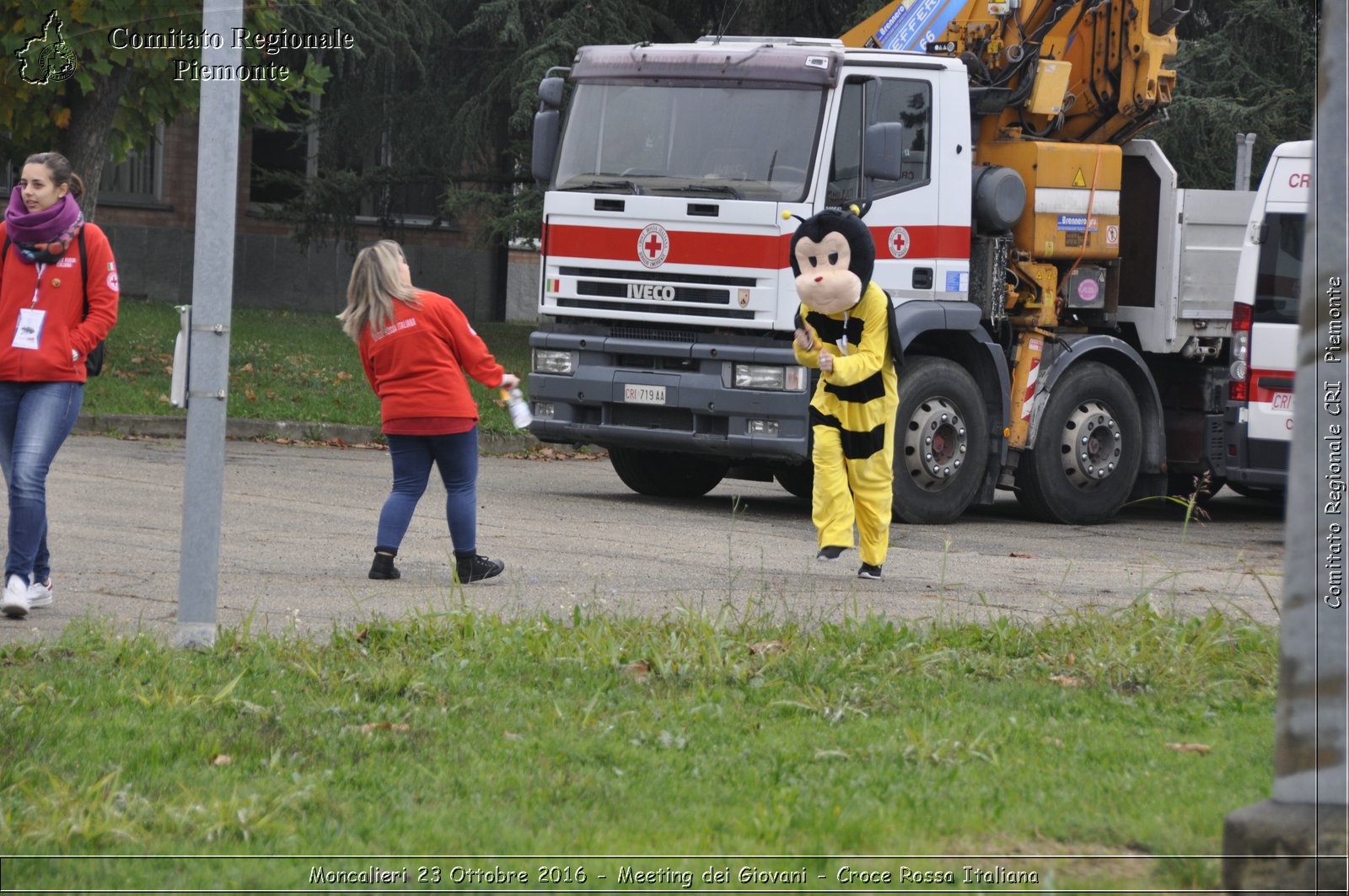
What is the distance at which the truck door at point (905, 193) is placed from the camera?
11781 mm

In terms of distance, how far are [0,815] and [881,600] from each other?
4.91 meters

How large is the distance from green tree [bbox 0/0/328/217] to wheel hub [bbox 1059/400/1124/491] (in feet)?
27.5

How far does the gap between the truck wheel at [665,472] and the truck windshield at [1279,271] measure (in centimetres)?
398

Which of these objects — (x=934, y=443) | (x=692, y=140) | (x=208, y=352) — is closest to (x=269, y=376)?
(x=692, y=140)

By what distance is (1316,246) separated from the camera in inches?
165

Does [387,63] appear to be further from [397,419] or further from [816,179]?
[397,419]

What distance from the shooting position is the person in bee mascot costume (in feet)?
30.9

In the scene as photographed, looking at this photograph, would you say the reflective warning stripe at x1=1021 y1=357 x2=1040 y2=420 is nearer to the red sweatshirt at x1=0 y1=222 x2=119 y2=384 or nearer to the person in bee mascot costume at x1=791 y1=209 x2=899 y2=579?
the person in bee mascot costume at x1=791 y1=209 x2=899 y2=579

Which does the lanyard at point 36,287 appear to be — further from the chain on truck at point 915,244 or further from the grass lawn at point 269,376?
the grass lawn at point 269,376

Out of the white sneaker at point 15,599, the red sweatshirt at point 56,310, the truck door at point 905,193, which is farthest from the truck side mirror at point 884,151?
the white sneaker at point 15,599

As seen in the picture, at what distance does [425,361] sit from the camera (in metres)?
8.82

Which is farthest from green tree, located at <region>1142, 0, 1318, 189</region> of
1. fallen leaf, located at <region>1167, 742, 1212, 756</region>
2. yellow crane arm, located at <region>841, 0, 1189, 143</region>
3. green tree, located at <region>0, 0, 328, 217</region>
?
→ fallen leaf, located at <region>1167, 742, 1212, 756</region>

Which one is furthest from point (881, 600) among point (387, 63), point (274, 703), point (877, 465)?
point (387, 63)

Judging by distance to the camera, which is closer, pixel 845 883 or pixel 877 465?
pixel 845 883
